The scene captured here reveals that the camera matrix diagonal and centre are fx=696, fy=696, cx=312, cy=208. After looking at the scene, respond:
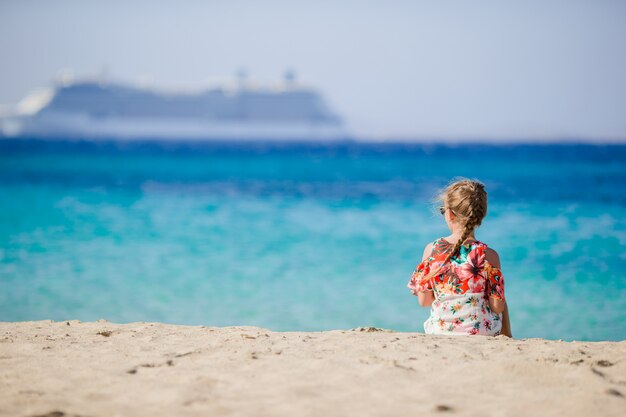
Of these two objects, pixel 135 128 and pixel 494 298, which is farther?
pixel 135 128

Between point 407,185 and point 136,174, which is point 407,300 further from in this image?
point 136,174

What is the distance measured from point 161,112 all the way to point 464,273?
62772 millimetres

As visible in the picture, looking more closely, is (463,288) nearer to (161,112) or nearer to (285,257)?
(285,257)

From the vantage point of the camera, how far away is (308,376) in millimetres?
2107

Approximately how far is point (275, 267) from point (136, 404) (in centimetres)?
451

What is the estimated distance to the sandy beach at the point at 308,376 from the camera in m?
1.84

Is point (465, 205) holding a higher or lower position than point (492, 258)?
higher

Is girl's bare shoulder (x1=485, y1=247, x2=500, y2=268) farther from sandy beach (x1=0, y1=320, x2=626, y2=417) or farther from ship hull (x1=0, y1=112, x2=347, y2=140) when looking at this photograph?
ship hull (x1=0, y1=112, x2=347, y2=140)

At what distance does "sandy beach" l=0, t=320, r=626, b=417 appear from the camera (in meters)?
1.84

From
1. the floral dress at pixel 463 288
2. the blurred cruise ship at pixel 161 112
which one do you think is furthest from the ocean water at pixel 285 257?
the blurred cruise ship at pixel 161 112

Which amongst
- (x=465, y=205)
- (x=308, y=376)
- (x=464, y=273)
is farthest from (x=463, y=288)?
(x=308, y=376)

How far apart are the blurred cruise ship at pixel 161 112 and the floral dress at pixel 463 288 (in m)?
60.9

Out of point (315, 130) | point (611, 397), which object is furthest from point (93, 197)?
point (315, 130)

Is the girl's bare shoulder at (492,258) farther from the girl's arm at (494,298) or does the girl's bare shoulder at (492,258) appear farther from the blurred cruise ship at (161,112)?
the blurred cruise ship at (161,112)
